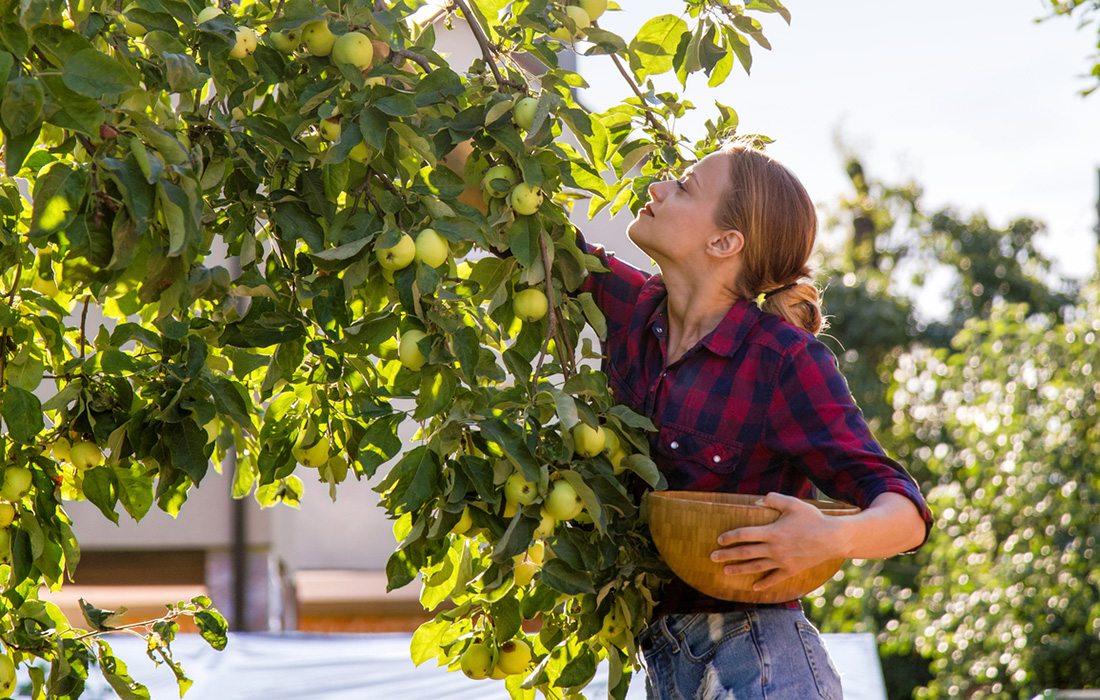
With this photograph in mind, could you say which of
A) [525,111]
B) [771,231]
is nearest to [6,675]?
[525,111]

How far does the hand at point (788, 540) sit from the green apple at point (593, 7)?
25.8 inches

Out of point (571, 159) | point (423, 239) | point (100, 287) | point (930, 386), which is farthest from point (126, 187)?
point (930, 386)

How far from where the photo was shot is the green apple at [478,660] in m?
1.71

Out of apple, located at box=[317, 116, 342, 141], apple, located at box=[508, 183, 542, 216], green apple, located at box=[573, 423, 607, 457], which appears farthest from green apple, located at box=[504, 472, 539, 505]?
apple, located at box=[317, 116, 342, 141]

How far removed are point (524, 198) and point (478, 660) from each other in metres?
0.58

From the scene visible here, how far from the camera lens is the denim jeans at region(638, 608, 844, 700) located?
1.62m

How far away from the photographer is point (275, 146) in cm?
156

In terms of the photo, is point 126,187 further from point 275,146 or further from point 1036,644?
point 1036,644

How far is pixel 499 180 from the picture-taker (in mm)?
1601

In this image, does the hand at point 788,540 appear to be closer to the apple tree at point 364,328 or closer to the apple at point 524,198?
the apple tree at point 364,328

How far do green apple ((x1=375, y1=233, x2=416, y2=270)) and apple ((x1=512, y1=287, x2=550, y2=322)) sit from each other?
21 cm

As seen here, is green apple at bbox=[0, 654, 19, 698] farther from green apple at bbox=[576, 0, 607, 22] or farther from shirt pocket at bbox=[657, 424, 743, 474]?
green apple at bbox=[576, 0, 607, 22]

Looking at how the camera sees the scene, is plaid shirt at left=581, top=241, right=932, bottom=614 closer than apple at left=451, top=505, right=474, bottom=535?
No

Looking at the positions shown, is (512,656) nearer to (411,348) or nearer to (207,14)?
(411,348)
